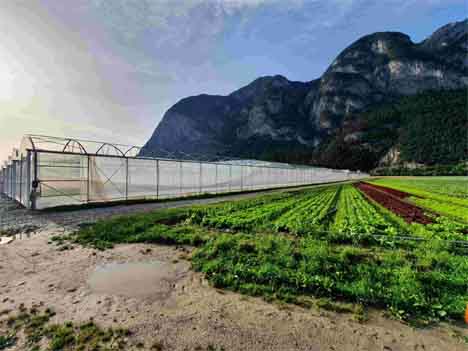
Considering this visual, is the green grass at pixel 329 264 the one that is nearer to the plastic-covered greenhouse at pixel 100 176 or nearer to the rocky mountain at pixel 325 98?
the plastic-covered greenhouse at pixel 100 176

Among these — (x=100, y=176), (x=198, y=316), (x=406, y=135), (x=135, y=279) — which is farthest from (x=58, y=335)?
(x=406, y=135)

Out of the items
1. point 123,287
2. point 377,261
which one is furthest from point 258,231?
point 123,287

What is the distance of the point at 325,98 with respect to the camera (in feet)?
454

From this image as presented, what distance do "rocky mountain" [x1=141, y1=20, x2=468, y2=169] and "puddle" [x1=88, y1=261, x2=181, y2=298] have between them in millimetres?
117866

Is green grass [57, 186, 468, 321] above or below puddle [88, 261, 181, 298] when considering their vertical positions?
above

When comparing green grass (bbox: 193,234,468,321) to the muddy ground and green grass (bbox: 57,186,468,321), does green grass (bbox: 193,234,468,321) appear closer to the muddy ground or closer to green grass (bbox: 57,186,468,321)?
green grass (bbox: 57,186,468,321)

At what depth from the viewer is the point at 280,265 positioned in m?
4.89

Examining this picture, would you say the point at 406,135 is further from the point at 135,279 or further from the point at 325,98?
the point at 135,279

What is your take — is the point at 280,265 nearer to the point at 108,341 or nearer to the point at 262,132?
the point at 108,341

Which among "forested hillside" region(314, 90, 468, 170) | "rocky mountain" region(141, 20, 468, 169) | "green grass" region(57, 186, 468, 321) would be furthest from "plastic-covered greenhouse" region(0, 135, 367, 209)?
"rocky mountain" region(141, 20, 468, 169)

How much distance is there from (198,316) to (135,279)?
1993mm

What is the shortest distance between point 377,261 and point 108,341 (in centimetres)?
573

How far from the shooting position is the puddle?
4074mm

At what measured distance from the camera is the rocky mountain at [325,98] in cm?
12262
